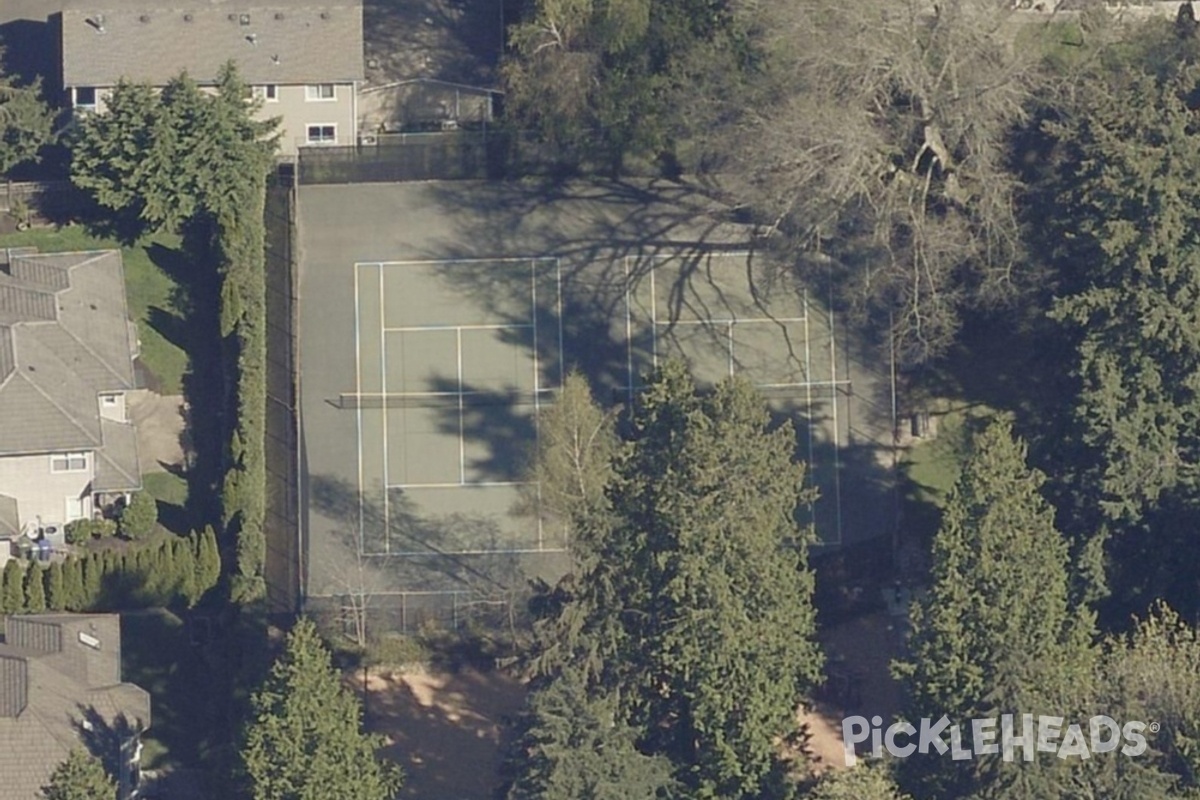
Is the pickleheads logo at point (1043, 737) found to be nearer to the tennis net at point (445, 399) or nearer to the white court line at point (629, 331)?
the white court line at point (629, 331)

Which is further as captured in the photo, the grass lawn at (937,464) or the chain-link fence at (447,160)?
the chain-link fence at (447,160)

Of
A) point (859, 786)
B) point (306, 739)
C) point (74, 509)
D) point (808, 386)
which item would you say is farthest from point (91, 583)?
point (859, 786)

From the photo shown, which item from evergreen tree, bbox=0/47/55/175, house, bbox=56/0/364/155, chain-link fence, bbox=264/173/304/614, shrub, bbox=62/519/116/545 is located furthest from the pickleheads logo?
evergreen tree, bbox=0/47/55/175

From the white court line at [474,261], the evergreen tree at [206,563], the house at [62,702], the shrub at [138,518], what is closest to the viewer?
the house at [62,702]

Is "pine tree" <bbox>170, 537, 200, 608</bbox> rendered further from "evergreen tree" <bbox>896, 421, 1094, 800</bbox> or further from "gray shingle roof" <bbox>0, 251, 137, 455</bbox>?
"evergreen tree" <bbox>896, 421, 1094, 800</bbox>

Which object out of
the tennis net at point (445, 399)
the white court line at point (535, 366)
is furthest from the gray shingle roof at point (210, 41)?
the tennis net at point (445, 399)

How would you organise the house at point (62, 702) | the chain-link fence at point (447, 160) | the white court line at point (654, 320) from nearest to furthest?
1. the house at point (62, 702)
2. the white court line at point (654, 320)
3. the chain-link fence at point (447, 160)

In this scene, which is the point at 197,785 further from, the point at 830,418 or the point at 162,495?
the point at 830,418
